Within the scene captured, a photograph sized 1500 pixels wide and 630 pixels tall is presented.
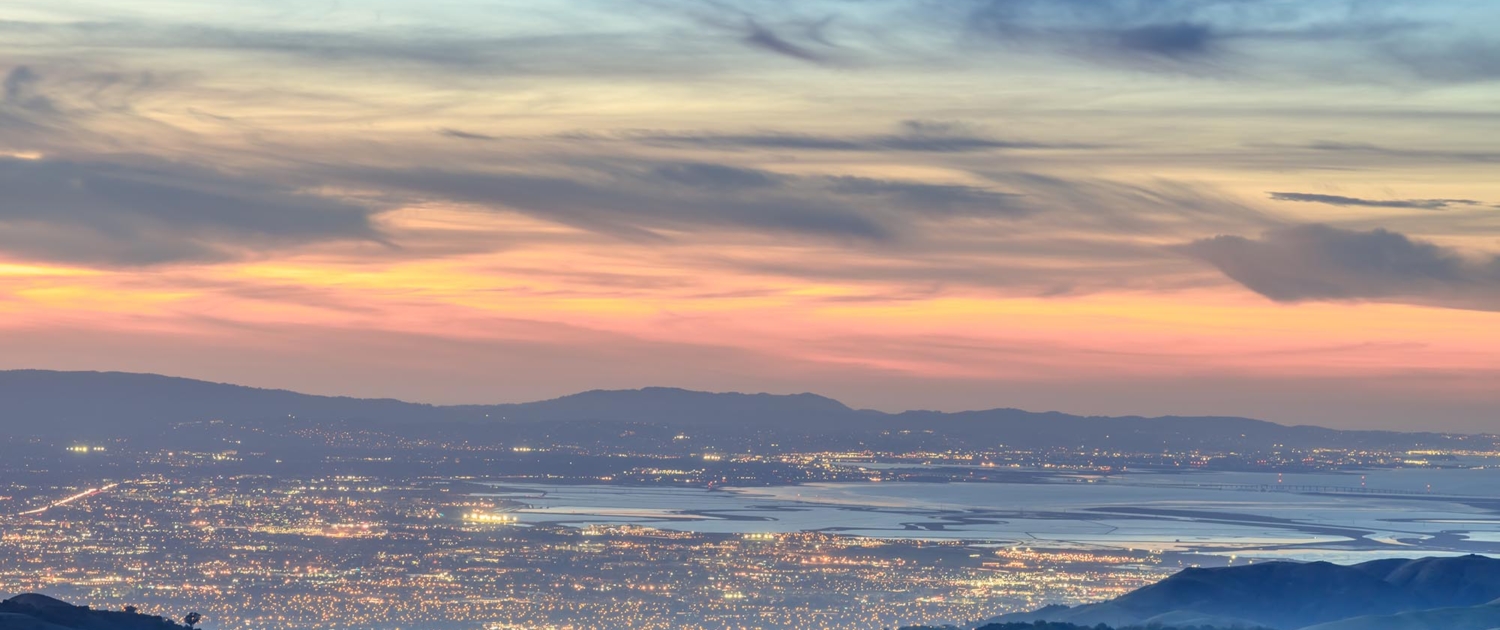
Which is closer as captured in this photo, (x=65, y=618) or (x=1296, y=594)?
(x=65, y=618)

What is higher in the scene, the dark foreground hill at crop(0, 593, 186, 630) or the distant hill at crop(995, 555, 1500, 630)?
the distant hill at crop(995, 555, 1500, 630)

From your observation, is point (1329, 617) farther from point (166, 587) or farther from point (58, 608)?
point (166, 587)

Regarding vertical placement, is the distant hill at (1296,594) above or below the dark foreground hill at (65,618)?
above

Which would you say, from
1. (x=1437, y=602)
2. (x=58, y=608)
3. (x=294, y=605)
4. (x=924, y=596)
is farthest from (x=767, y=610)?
(x=58, y=608)

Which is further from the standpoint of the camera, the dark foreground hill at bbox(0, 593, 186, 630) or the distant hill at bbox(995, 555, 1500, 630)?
the distant hill at bbox(995, 555, 1500, 630)
